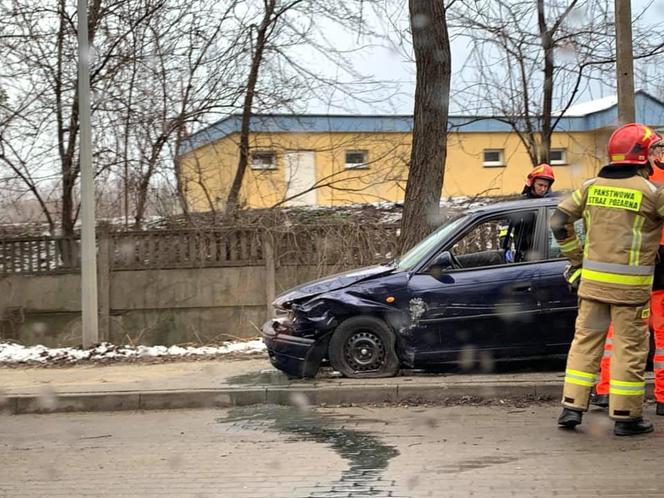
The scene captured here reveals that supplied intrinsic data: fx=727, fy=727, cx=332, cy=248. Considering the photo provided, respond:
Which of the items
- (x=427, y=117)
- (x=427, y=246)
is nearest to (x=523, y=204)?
(x=427, y=246)

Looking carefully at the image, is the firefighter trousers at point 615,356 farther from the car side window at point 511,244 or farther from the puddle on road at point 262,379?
the puddle on road at point 262,379

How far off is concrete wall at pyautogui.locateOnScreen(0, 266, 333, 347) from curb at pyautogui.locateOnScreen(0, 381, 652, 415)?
4.26 metres

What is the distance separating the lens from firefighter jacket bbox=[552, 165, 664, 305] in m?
5.05

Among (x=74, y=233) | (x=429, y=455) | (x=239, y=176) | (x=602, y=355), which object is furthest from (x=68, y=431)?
(x=239, y=176)

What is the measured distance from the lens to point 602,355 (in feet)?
17.3

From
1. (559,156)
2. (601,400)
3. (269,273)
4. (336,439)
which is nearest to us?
(336,439)

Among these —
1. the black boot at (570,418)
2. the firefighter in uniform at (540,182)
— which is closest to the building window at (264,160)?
the firefighter in uniform at (540,182)

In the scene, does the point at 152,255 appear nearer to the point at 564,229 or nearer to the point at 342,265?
the point at 342,265

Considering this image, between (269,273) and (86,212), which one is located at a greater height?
(86,212)

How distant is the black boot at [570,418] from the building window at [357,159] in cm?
867

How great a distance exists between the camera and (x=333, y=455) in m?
5.02

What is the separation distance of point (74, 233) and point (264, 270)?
330 cm

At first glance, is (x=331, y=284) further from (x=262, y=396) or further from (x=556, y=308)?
(x=556, y=308)

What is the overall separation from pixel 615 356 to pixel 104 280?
8.36m
